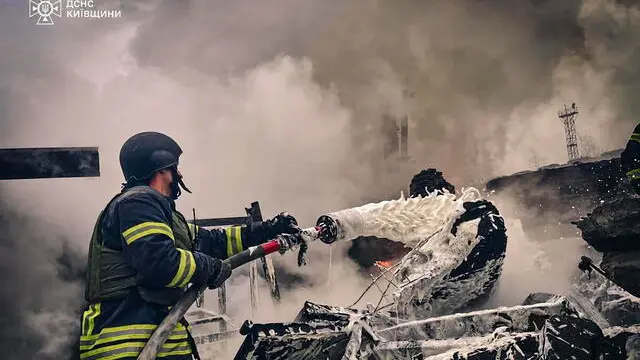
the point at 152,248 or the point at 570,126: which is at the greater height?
the point at 570,126

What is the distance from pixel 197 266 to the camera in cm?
257

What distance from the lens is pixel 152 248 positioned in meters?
2.39

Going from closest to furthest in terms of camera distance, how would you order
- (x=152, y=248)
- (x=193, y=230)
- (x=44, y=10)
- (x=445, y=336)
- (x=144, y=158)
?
(x=152, y=248) → (x=144, y=158) → (x=193, y=230) → (x=445, y=336) → (x=44, y=10)

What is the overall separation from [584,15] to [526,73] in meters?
0.88

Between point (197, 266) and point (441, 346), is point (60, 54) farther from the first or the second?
point (441, 346)

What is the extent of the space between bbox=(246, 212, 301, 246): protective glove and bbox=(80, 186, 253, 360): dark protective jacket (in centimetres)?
74

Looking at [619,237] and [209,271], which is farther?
[619,237]

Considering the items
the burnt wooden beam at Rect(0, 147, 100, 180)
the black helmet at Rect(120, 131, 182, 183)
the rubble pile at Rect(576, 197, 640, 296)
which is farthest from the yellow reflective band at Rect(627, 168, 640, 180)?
the burnt wooden beam at Rect(0, 147, 100, 180)

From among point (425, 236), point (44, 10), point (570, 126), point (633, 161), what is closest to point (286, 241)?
point (425, 236)

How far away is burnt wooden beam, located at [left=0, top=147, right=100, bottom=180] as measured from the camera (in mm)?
4336

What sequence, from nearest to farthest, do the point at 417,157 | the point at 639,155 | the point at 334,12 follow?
the point at 639,155, the point at 334,12, the point at 417,157

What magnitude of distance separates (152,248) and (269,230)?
109cm

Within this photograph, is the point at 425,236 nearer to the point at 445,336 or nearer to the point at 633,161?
the point at 445,336

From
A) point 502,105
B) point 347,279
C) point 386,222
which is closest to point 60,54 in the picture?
point 386,222
